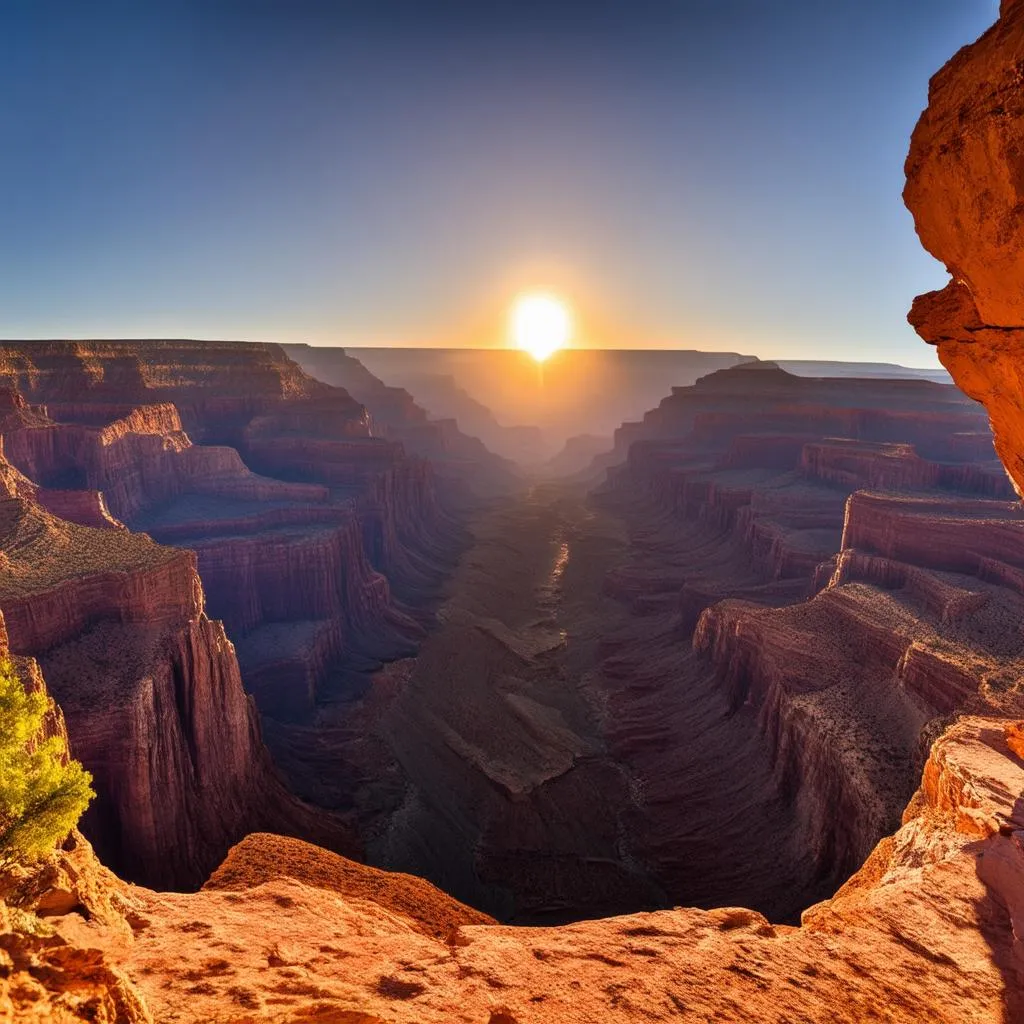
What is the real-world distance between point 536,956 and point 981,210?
1338 centimetres

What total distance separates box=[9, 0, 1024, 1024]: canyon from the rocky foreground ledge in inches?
2.9

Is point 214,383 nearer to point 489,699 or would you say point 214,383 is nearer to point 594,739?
point 489,699

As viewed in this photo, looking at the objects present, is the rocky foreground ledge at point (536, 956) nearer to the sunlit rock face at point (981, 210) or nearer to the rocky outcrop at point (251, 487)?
the sunlit rock face at point (981, 210)

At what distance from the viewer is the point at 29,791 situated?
10.4 meters

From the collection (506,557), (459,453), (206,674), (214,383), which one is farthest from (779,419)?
(206,674)

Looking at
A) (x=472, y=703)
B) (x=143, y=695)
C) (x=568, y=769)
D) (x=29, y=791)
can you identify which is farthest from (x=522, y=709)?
(x=29, y=791)

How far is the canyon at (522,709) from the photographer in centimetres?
1016

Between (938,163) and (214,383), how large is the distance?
80725mm

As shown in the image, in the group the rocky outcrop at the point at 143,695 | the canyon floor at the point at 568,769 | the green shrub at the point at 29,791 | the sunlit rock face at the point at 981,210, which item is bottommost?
the canyon floor at the point at 568,769

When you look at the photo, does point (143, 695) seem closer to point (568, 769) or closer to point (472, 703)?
point (568, 769)

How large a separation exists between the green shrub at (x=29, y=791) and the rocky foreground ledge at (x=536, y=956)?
81cm

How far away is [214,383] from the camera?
78688mm

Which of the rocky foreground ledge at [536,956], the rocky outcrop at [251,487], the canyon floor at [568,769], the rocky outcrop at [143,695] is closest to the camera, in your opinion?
the rocky foreground ledge at [536,956]

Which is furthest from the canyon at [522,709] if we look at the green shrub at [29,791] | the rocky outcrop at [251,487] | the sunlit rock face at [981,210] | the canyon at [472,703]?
the green shrub at [29,791]
